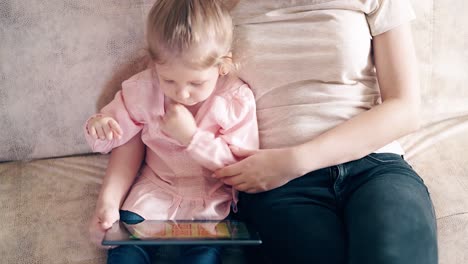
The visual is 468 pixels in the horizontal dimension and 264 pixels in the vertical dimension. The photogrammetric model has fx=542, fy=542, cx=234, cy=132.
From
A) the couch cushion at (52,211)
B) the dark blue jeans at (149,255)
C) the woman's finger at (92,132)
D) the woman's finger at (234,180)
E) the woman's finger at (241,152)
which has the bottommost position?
the couch cushion at (52,211)

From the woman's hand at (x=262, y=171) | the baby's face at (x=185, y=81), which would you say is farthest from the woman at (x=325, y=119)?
the baby's face at (x=185, y=81)

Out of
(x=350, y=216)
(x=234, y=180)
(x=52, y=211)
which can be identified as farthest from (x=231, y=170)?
(x=52, y=211)

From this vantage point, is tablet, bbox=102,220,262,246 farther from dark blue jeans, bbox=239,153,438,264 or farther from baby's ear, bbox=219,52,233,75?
baby's ear, bbox=219,52,233,75

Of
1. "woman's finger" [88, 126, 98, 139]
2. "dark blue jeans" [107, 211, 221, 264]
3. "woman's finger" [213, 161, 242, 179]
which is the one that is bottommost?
"dark blue jeans" [107, 211, 221, 264]

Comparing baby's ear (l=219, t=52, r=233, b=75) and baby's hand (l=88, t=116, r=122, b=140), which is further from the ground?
baby's ear (l=219, t=52, r=233, b=75)

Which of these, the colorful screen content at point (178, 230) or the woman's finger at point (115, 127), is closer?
the colorful screen content at point (178, 230)

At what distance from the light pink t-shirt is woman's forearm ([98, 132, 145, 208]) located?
0.88 feet

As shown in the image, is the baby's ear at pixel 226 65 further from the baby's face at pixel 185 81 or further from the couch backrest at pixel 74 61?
the couch backrest at pixel 74 61

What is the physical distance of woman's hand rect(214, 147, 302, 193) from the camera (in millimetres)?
1025

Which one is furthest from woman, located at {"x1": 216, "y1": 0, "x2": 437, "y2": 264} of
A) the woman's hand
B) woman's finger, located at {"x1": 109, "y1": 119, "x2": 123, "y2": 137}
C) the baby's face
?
woman's finger, located at {"x1": 109, "y1": 119, "x2": 123, "y2": 137}

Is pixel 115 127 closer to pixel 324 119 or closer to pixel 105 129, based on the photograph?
pixel 105 129

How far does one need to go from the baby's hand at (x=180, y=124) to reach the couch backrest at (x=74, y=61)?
249 millimetres

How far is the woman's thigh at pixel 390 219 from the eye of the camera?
0.88 m

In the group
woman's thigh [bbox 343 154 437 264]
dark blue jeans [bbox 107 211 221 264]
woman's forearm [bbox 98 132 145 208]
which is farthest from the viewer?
woman's forearm [bbox 98 132 145 208]
